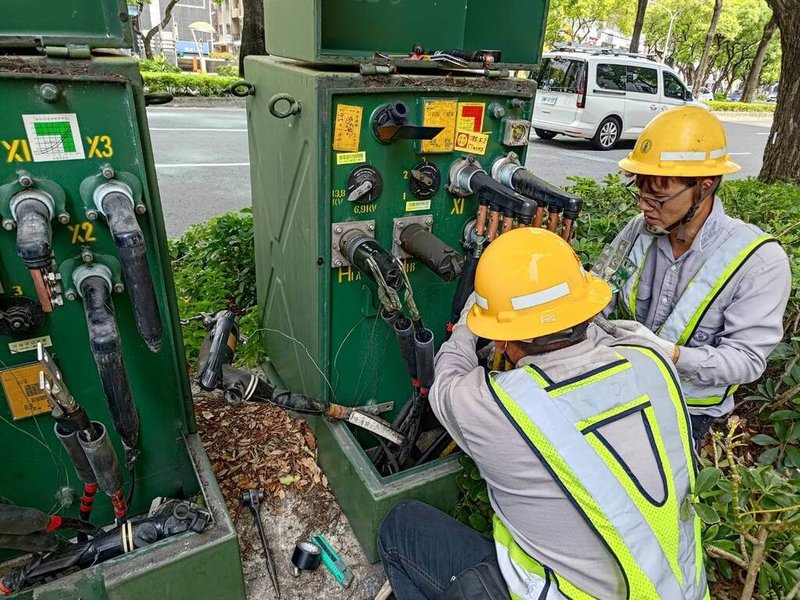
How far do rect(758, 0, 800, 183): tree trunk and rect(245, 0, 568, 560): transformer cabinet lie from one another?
3903mm

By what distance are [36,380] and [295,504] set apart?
1.33 meters

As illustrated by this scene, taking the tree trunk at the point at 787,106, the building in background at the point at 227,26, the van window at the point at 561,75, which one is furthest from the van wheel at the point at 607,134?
the building in background at the point at 227,26

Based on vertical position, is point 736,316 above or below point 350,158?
below

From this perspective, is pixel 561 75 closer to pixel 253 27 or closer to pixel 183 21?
pixel 253 27

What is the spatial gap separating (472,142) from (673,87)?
526 inches

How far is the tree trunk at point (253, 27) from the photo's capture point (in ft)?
23.2

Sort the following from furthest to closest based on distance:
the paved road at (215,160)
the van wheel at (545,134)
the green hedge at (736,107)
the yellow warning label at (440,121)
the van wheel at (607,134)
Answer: the green hedge at (736,107) → the van wheel at (545,134) → the van wheel at (607,134) → the paved road at (215,160) → the yellow warning label at (440,121)

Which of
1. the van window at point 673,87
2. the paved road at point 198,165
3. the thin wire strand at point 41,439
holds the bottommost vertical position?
the paved road at point 198,165

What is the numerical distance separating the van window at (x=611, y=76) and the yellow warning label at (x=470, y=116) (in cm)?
1119

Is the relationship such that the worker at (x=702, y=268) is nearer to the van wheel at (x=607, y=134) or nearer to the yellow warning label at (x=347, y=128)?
the yellow warning label at (x=347, y=128)

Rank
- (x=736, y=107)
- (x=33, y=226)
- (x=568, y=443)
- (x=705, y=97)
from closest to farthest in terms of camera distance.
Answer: (x=568, y=443)
(x=33, y=226)
(x=736, y=107)
(x=705, y=97)

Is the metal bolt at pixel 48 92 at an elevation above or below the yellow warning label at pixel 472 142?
above

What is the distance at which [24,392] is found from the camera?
1972mm

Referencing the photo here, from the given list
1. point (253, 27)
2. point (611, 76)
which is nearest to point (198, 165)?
point (253, 27)
